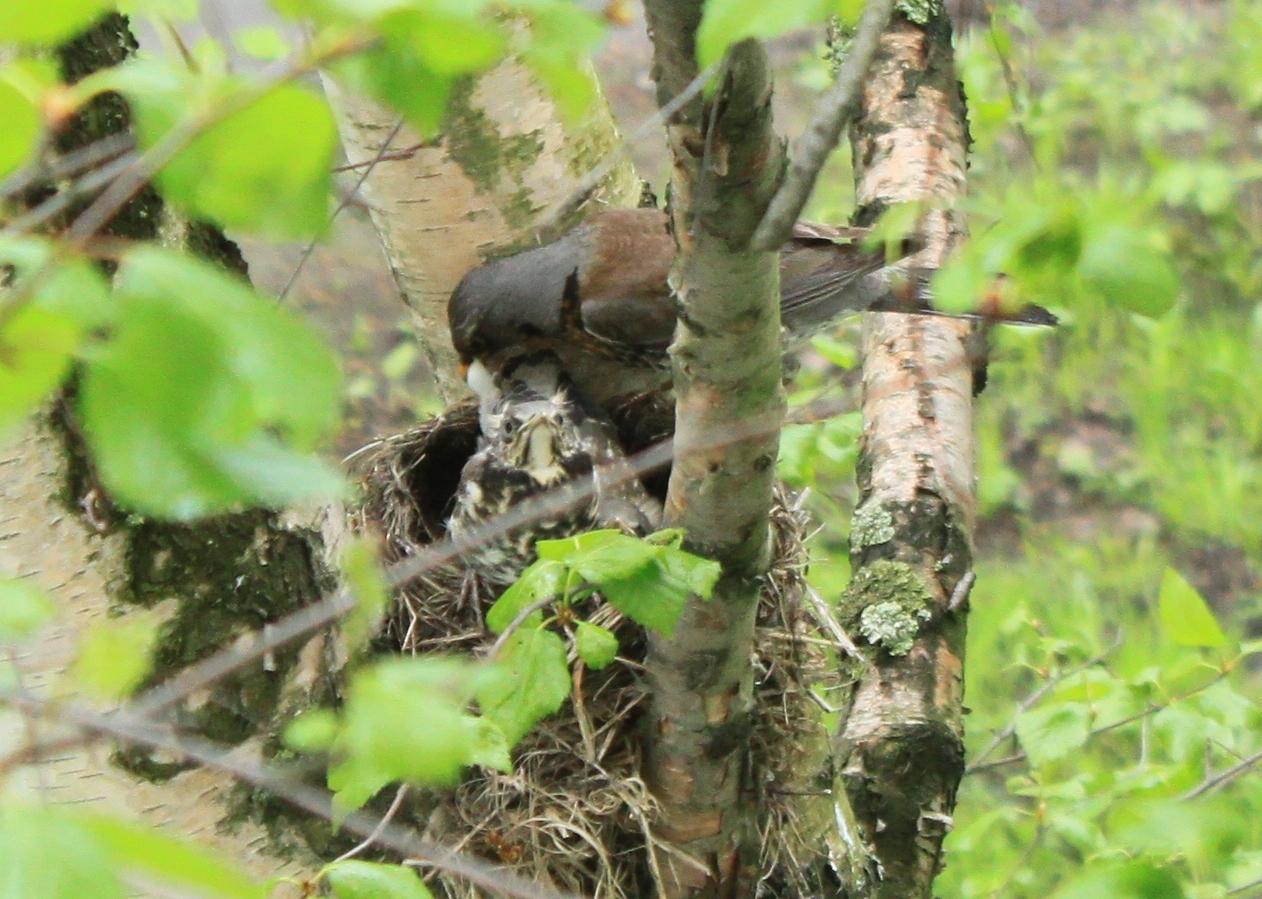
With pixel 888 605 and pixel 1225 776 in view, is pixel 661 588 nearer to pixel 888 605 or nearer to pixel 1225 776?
pixel 888 605

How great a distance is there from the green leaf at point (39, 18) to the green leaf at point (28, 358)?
13 centimetres

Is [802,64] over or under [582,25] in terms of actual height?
under

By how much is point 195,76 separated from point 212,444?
25 cm

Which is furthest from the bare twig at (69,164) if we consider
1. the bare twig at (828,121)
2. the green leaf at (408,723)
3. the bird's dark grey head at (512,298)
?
the bird's dark grey head at (512,298)

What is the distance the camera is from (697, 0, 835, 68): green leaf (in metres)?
0.74

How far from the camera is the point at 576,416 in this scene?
8.43 feet

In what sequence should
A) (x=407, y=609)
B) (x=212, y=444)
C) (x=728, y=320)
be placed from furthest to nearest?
(x=407, y=609) → (x=728, y=320) → (x=212, y=444)

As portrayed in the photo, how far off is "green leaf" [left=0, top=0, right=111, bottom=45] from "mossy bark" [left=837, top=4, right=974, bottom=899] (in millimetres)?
1261

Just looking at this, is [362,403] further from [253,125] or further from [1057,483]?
[253,125]

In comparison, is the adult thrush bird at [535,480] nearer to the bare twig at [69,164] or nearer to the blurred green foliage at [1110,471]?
the blurred green foliage at [1110,471]

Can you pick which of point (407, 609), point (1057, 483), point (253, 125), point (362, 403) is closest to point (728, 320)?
point (253, 125)

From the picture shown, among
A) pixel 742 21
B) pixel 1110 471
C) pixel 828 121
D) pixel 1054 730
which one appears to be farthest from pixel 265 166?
pixel 1110 471

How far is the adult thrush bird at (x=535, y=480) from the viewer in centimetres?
229

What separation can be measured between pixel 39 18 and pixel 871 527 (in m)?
1.83
